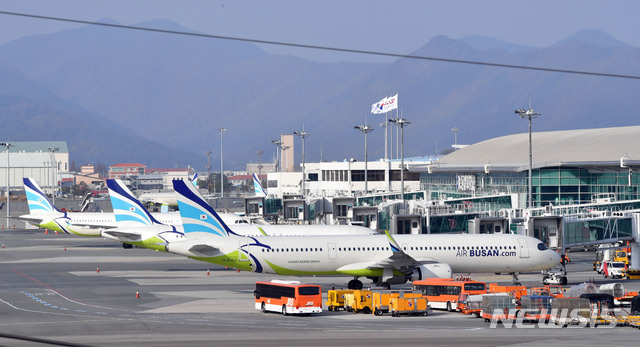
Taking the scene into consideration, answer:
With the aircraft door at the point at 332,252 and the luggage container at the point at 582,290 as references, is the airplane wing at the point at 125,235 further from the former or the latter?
the luggage container at the point at 582,290

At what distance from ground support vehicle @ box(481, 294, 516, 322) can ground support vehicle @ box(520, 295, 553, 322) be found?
649mm

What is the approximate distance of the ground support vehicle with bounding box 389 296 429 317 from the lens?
48.6 meters

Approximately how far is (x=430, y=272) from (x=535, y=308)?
13650 millimetres

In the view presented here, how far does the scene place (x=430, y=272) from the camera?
197 feet

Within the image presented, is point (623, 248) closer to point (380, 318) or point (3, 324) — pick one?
point (380, 318)

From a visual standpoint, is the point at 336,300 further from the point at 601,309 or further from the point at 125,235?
the point at 125,235

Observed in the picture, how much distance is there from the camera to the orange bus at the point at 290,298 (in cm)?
4875

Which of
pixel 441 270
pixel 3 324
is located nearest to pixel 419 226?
pixel 441 270

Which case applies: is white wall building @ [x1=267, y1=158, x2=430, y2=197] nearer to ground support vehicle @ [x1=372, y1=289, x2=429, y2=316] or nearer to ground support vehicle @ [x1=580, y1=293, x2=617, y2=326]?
ground support vehicle @ [x1=372, y1=289, x2=429, y2=316]

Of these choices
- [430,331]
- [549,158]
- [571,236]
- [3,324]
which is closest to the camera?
[430,331]

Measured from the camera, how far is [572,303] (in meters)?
45.8

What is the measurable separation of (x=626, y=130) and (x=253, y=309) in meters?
77.9

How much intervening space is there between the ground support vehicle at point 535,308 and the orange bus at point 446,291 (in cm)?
363

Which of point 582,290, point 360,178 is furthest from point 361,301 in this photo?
point 360,178
